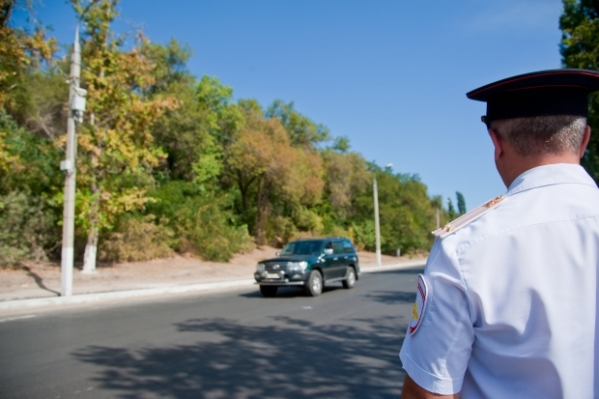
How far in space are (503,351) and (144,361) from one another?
598cm

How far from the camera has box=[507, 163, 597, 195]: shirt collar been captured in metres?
1.47

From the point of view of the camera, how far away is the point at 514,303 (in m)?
1.31

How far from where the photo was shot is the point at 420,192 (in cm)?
6162

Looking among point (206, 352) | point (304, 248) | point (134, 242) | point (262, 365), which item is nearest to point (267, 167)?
point (134, 242)

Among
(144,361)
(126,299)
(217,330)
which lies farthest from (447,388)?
(126,299)

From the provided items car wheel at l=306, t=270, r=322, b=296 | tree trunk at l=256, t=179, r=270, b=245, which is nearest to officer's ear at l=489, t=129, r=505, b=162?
car wheel at l=306, t=270, r=322, b=296

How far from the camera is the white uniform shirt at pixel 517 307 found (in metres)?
1.31

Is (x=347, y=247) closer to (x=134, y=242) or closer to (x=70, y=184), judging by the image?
(x=70, y=184)

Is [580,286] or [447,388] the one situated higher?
[580,286]

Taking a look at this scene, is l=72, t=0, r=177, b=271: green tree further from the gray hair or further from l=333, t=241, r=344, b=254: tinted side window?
Result: the gray hair

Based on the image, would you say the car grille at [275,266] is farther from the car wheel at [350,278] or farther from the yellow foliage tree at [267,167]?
the yellow foliage tree at [267,167]

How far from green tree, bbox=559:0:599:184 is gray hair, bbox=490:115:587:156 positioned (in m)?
18.7

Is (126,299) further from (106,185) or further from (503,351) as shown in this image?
(503,351)

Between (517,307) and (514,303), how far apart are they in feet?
0.04
